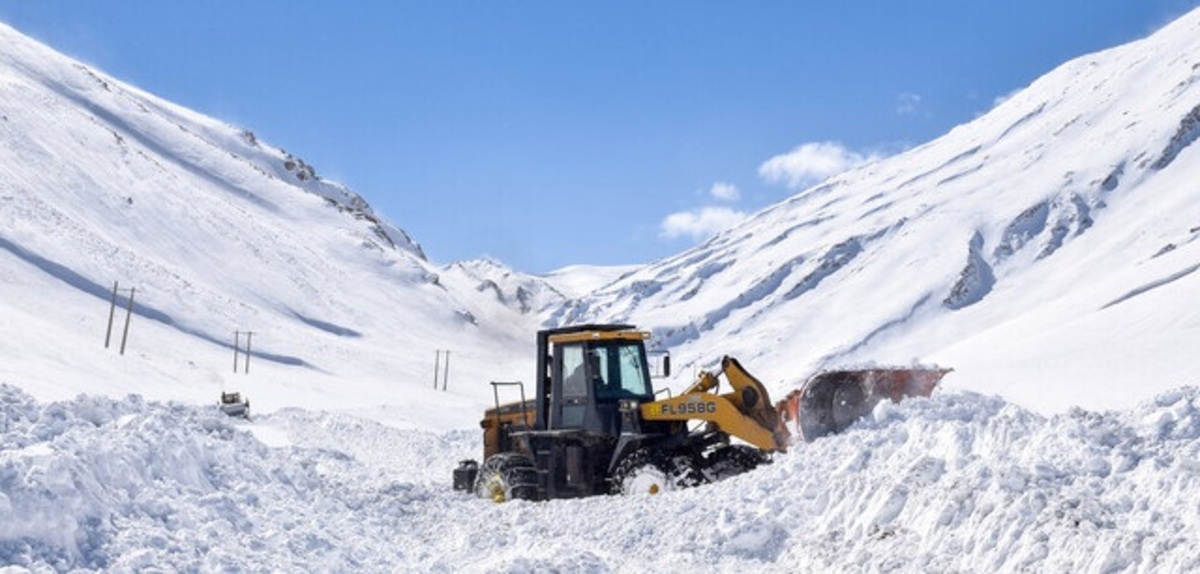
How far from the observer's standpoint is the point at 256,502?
39.9ft

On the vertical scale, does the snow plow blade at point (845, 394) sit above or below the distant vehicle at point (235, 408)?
below

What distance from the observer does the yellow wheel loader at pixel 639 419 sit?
14750mm

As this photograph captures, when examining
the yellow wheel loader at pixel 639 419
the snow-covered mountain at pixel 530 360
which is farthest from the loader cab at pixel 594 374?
the snow-covered mountain at pixel 530 360

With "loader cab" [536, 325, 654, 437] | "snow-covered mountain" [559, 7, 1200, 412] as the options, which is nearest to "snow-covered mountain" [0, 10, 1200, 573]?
"snow-covered mountain" [559, 7, 1200, 412]

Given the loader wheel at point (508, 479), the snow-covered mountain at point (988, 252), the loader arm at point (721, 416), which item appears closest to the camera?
the loader arm at point (721, 416)

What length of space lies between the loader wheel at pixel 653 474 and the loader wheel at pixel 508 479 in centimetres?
158

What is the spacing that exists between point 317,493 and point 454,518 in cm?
167

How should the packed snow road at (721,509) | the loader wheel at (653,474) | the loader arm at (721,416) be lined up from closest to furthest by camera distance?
1. the packed snow road at (721,509)
2. the loader wheel at (653,474)
3. the loader arm at (721,416)

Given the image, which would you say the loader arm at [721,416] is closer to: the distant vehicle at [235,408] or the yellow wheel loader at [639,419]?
the yellow wheel loader at [639,419]

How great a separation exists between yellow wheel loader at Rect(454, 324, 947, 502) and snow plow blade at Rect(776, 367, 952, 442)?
0.01 m

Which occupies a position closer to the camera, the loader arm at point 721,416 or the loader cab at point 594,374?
the loader arm at point 721,416

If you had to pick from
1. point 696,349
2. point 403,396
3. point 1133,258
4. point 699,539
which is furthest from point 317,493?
point 696,349

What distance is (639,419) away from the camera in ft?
51.9

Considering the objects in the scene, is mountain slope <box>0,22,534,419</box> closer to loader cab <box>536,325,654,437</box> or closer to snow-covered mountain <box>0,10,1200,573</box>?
snow-covered mountain <box>0,10,1200,573</box>
